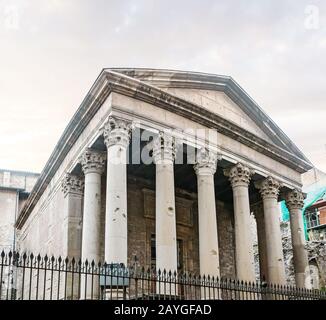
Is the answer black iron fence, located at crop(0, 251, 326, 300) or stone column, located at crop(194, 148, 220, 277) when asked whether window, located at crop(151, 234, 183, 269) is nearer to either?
black iron fence, located at crop(0, 251, 326, 300)

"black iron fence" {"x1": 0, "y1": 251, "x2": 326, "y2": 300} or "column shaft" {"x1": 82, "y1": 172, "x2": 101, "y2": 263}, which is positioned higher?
"column shaft" {"x1": 82, "y1": 172, "x2": 101, "y2": 263}

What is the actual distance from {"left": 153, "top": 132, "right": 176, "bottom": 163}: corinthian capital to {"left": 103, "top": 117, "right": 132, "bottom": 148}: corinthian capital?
3.80ft

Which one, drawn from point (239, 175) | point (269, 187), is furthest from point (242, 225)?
point (269, 187)

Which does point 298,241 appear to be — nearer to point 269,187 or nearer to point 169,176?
point 269,187

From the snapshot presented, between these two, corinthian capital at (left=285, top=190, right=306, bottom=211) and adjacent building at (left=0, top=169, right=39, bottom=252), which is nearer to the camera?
corinthian capital at (left=285, top=190, right=306, bottom=211)

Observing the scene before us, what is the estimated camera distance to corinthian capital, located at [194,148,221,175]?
49.4 ft

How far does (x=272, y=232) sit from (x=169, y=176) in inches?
212

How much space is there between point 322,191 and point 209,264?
24209mm

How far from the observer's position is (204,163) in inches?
594

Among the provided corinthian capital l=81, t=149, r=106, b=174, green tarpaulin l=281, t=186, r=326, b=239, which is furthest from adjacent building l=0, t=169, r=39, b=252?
green tarpaulin l=281, t=186, r=326, b=239

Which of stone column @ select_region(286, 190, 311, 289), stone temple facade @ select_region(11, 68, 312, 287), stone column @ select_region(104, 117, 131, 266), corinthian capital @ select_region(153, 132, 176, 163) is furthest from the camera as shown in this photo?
stone column @ select_region(286, 190, 311, 289)
